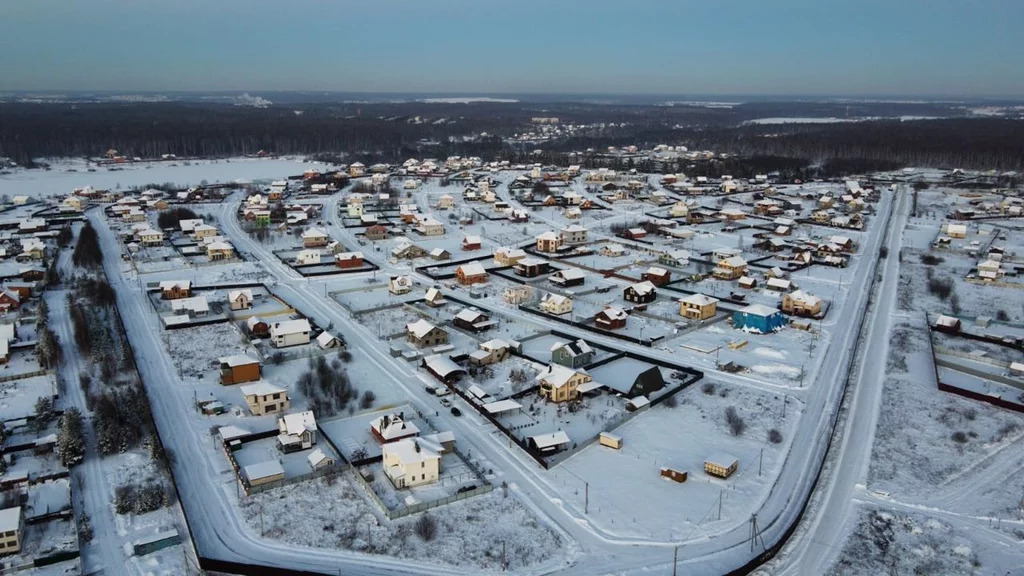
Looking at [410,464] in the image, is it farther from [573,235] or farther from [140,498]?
[573,235]

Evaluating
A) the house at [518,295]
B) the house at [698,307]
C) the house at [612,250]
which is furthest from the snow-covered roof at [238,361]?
the house at [612,250]

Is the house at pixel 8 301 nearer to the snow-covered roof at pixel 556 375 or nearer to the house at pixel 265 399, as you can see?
the house at pixel 265 399

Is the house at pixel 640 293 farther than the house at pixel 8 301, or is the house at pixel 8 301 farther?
the house at pixel 640 293

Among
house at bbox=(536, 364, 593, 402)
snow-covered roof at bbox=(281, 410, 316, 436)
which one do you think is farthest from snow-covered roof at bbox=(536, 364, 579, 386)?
snow-covered roof at bbox=(281, 410, 316, 436)

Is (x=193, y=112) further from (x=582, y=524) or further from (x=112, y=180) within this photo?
(x=582, y=524)

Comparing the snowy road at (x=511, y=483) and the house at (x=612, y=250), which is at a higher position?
the house at (x=612, y=250)

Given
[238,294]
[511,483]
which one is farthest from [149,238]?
[511,483]
